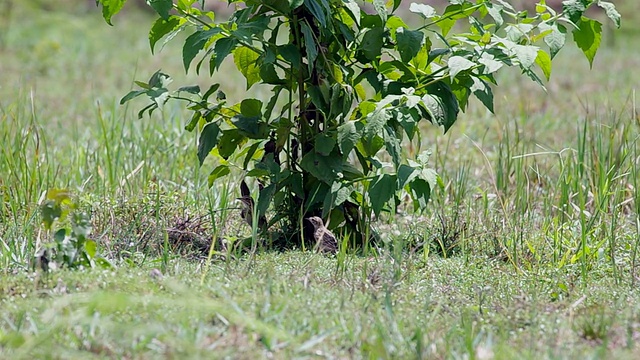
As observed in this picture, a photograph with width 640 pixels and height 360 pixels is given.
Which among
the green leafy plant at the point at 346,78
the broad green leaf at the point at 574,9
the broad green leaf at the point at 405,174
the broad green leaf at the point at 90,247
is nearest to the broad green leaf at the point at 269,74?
the green leafy plant at the point at 346,78

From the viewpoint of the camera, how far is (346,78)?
2.99 metres

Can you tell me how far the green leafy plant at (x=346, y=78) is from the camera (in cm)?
279

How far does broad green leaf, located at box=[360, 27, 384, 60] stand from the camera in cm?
288

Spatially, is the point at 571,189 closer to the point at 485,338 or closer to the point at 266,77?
the point at 266,77

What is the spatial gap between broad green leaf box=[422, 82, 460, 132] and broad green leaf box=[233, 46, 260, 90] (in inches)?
23.9

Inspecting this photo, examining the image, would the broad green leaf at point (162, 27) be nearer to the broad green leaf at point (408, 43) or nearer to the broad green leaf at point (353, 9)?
the broad green leaf at point (353, 9)

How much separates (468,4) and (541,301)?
100cm

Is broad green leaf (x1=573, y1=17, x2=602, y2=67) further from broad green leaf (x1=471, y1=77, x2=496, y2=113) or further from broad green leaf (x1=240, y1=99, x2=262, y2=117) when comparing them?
broad green leaf (x1=240, y1=99, x2=262, y2=117)

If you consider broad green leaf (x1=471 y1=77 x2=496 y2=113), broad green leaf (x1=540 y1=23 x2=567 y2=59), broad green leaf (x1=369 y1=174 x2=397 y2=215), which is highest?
broad green leaf (x1=540 y1=23 x2=567 y2=59)

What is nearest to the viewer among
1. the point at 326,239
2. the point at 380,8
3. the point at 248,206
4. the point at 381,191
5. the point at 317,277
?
the point at 317,277

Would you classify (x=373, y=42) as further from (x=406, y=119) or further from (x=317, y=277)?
(x=317, y=277)

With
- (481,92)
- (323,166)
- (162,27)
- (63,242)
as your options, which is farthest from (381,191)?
(63,242)

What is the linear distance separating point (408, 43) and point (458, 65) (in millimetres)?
193

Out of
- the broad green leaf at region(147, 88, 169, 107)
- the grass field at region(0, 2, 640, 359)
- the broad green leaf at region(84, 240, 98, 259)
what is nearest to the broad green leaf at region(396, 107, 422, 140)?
the grass field at region(0, 2, 640, 359)
